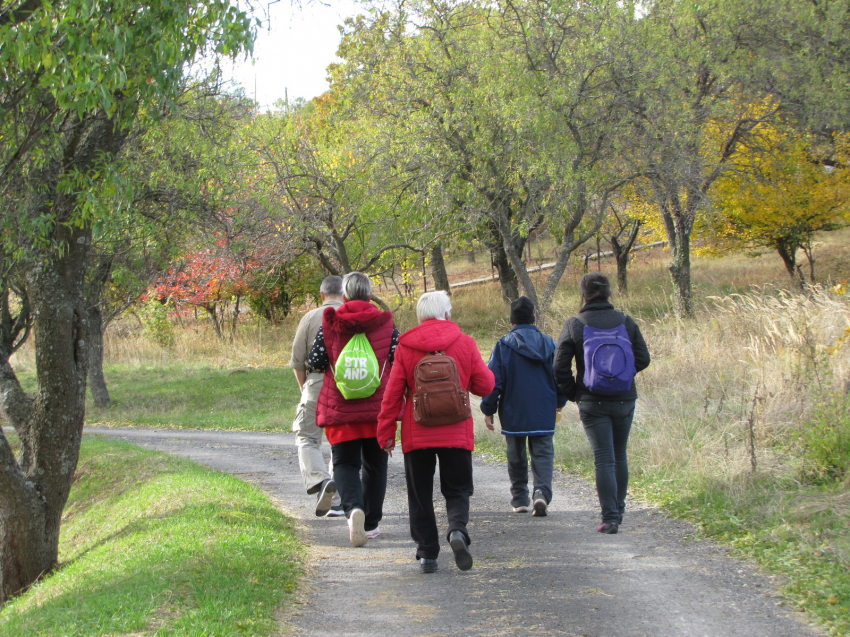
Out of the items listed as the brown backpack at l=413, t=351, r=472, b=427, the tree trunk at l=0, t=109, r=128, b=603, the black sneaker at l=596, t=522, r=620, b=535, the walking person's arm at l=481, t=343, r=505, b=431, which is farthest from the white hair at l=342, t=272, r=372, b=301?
the tree trunk at l=0, t=109, r=128, b=603

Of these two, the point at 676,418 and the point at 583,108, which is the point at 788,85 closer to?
the point at 583,108

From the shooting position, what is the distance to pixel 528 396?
6504 millimetres

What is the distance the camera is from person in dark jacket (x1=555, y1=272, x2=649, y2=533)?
5.97 metres

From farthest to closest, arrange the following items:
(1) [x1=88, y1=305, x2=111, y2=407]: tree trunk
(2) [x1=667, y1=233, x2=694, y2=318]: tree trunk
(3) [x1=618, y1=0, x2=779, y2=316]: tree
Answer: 1. (2) [x1=667, y1=233, x2=694, y2=318]: tree trunk
2. (1) [x1=88, y1=305, x2=111, y2=407]: tree trunk
3. (3) [x1=618, y1=0, x2=779, y2=316]: tree

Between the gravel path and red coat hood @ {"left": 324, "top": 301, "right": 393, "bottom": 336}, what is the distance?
167 centimetres

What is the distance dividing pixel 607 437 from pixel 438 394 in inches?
68.2

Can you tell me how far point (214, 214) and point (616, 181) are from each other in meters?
9.65

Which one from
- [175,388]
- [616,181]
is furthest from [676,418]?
[175,388]

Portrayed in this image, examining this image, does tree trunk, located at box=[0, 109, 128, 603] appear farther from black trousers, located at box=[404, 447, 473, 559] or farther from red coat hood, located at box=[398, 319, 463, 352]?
black trousers, located at box=[404, 447, 473, 559]

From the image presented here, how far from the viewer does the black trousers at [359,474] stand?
5.90 meters

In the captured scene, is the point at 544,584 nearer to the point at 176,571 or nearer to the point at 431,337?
the point at 431,337

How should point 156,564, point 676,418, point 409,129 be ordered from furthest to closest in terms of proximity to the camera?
point 409,129 → point 676,418 → point 156,564

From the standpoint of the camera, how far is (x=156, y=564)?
5.29 metres

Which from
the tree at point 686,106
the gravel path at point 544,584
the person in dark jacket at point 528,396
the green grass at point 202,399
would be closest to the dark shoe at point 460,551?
the gravel path at point 544,584
